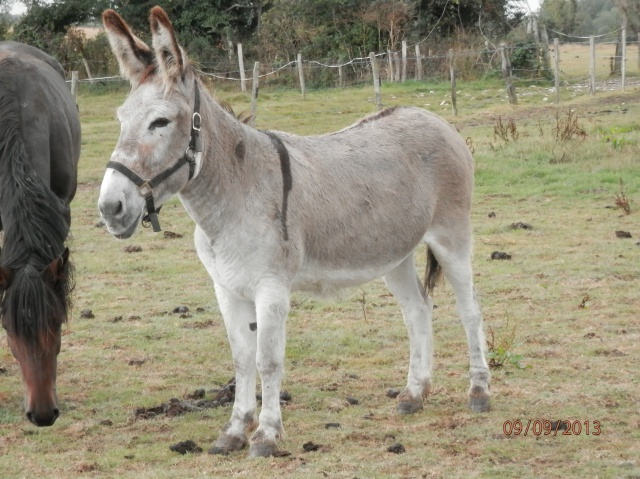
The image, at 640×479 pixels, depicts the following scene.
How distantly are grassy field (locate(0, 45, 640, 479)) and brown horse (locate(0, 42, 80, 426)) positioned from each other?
0.56 metres

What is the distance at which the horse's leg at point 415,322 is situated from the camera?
5.97 meters

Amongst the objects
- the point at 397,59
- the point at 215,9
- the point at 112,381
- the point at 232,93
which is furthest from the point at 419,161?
the point at 215,9

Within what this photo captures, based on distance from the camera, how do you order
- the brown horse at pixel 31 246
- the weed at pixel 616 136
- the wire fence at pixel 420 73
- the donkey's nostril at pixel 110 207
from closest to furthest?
1. the donkey's nostril at pixel 110 207
2. the brown horse at pixel 31 246
3. the weed at pixel 616 136
4. the wire fence at pixel 420 73

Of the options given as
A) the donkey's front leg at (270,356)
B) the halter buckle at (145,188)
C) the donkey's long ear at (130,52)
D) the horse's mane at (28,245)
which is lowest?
the donkey's front leg at (270,356)

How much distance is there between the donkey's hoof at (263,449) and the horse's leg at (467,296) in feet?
4.90

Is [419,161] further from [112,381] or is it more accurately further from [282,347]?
[112,381]

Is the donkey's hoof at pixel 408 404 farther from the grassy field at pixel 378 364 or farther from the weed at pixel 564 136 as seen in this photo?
the weed at pixel 564 136

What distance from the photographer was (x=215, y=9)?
118 feet

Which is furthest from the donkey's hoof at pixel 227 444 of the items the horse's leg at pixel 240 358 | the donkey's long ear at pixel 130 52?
the donkey's long ear at pixel 130 52

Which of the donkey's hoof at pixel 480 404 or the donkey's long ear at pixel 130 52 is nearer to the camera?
the donkey's long ear at pixel 130 52

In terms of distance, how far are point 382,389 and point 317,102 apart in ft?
69.3

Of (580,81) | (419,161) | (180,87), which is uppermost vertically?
(180,87)
